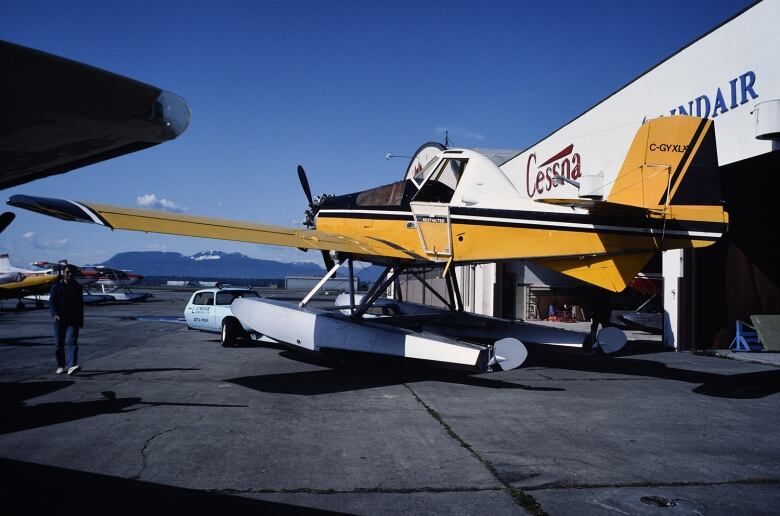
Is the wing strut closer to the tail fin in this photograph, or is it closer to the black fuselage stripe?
the black fuselage stripe

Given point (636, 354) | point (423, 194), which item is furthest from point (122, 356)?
point (636, 354)

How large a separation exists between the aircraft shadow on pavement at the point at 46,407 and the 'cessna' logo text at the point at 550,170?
47.7ft

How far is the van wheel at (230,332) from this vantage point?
521 inches

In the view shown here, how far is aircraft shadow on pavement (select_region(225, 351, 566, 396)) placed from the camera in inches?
316

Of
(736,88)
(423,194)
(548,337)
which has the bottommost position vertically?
(548,337)

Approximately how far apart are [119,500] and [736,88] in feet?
42.5

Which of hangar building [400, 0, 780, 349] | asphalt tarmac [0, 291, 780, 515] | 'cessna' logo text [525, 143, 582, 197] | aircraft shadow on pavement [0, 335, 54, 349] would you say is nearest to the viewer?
asphalt tarmac [0, 291, 780, 515]

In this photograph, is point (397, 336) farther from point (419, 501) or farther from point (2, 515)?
point (2, 515)

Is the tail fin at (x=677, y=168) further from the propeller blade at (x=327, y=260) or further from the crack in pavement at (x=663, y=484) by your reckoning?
the propeller blade at (x=327, y=260)

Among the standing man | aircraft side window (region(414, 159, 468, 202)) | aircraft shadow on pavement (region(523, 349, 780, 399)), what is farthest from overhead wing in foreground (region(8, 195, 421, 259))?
aircraft shadow on pavement (region(523, 349, 780, 399))

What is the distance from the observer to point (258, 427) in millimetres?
5668

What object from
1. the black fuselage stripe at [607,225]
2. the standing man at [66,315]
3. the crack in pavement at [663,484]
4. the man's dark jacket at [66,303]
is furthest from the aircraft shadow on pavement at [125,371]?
the crack in pavement at [663,484]

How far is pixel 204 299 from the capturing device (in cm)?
1486

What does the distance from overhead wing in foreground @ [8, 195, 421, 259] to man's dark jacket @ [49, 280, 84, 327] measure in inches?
62.1
